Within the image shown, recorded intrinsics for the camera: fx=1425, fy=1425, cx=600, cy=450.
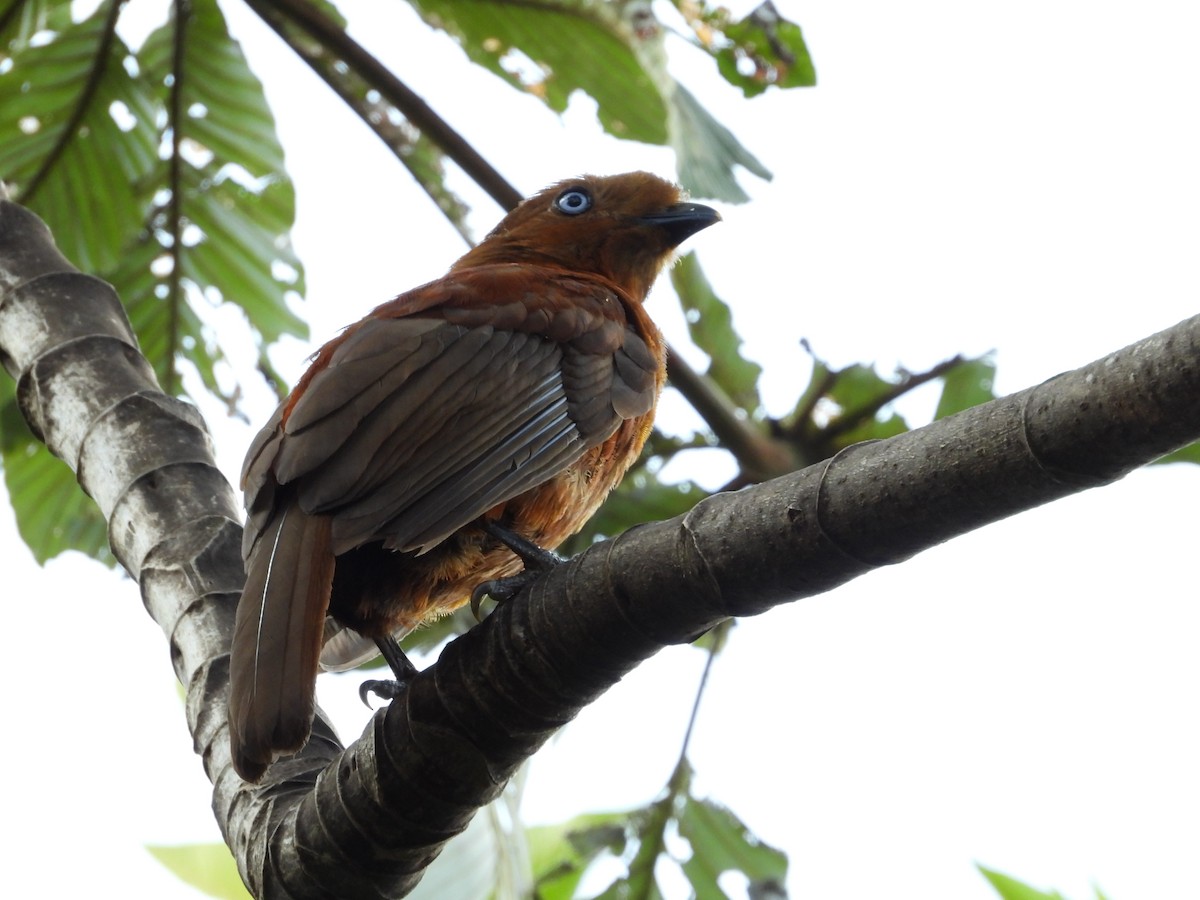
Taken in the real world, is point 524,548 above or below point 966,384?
below

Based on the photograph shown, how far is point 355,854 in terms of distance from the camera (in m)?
2.27

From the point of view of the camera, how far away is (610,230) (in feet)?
13.9

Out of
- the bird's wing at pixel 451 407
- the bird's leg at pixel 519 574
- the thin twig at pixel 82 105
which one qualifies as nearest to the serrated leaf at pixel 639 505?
the bird's wing at pixel 451 407

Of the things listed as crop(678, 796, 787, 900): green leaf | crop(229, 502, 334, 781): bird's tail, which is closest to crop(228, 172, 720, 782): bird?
crop(229, 502, 334, 781): bird's tail

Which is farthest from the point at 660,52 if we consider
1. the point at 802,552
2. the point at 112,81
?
the point at 802,552

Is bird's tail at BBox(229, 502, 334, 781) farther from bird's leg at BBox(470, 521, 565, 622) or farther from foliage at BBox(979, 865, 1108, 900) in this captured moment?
foliage at BBox(979, 865, 1108, 900)

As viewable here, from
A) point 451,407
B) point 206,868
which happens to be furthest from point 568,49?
point 206,868

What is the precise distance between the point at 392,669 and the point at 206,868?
2.93 metres

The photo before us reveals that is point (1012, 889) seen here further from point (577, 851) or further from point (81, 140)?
point (81, 140)

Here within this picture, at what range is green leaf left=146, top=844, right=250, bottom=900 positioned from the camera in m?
5.54

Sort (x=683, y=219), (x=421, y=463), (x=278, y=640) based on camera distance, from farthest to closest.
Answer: (x=683, y=219)
(x=421, y=463)
(x=278, y=640)

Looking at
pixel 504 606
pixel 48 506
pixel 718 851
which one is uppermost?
pixel 48 506

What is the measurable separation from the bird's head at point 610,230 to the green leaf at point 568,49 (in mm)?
245

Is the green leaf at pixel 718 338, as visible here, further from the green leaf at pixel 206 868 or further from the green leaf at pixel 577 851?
Answer: the green leaf at pixel 206 868
